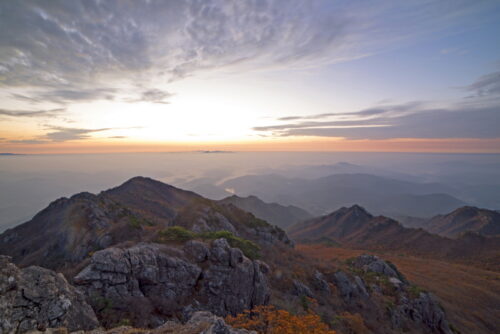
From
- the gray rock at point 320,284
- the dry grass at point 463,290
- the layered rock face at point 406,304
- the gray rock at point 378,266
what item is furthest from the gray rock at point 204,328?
the gray rock at point 378,266

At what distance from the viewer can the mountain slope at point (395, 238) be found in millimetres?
43812

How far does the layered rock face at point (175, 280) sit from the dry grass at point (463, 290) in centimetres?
2092

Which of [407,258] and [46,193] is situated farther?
[46,193]

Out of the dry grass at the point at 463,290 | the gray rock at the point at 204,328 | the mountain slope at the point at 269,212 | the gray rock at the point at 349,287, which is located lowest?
the mountain slope at the point at 269,212

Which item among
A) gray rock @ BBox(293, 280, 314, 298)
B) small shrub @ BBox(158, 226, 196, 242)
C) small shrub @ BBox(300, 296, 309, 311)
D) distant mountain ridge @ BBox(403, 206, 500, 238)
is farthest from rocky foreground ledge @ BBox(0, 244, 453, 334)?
distant mountain ridge @ BBox(403, 206, 500, 238)

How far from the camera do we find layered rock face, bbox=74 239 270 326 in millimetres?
9898

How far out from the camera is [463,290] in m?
26.9

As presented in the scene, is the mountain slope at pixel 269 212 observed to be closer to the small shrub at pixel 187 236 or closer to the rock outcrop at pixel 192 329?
the small shrub at pixel 187 236

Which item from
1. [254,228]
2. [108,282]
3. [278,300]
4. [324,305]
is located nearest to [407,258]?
[254,228]

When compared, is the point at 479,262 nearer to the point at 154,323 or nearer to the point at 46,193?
the point at 154,323

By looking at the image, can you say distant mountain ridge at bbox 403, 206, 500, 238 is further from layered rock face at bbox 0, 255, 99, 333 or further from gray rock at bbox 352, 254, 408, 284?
layered rock face at bbox 0, 255, 99, 333

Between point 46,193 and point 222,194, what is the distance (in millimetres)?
107708

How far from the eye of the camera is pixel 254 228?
30.6 m

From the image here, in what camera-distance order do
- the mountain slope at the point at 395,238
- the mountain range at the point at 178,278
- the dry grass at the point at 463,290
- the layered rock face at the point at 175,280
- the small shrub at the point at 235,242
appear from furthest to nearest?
the mountain slope at the point at 395,238 → the dry grass at the point at 463,290 → the small shrub at the point at 235,242 → the layered rock face at the point at 175,280 → the mountain range at the point at 178,278
